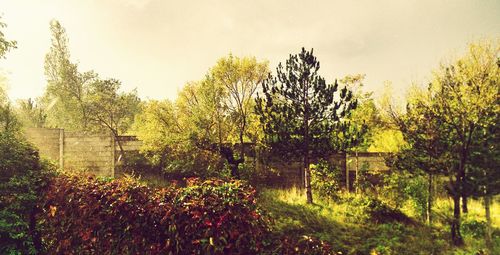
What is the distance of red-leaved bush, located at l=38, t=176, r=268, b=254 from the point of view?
402 centimetres

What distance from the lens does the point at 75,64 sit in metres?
29.4

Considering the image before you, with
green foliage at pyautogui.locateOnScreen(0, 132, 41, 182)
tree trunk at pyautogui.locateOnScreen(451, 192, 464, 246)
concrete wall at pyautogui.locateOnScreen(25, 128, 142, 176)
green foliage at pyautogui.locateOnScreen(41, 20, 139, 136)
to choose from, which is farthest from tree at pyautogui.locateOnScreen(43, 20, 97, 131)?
tree trunk at pyautogui.locateOnScreen(451, 192, 464, 246)

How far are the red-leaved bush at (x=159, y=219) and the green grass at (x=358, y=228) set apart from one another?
411cm

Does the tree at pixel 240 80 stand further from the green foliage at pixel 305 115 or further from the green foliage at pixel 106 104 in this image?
the green foliage at pixel 106 104

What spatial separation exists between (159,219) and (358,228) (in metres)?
8.60

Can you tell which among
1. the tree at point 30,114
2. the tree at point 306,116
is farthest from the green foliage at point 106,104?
the tree at point 306,116

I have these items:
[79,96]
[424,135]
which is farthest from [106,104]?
[424,135]

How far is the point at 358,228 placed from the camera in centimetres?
1088

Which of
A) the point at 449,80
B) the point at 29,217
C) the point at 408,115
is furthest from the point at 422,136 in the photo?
the point at 29,217

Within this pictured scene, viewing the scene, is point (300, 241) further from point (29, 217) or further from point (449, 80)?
point (449, 80)

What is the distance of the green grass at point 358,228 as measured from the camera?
9453 millimetres

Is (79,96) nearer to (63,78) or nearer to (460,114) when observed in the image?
(63,78)

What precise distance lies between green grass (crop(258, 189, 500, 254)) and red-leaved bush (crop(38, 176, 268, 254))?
13.5 feet

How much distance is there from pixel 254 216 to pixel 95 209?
109 inches
